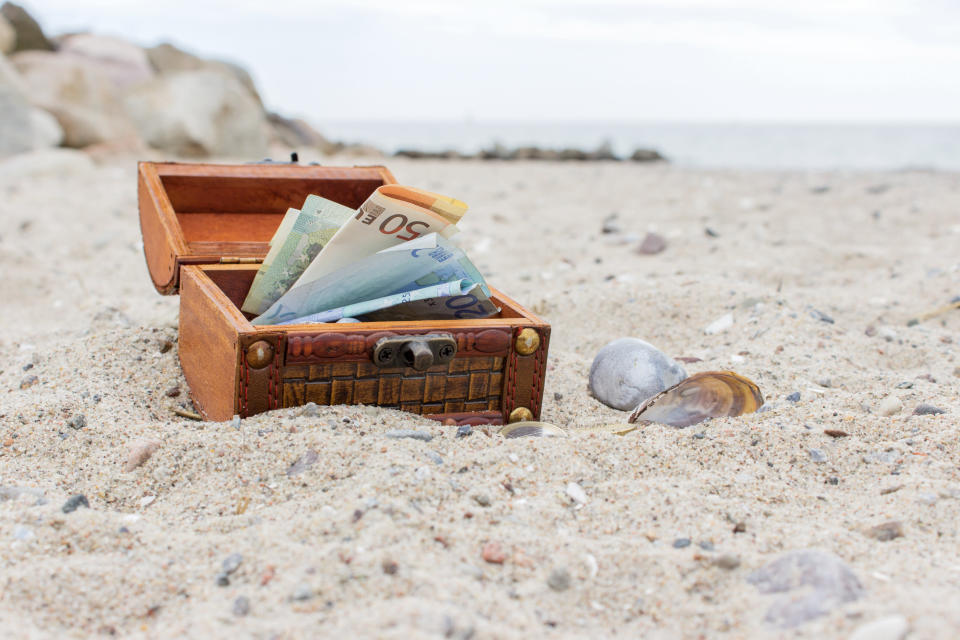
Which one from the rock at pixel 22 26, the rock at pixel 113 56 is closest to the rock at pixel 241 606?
the rock at pixel 22 26

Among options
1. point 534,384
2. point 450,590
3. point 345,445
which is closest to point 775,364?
point 534,384

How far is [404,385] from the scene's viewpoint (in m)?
2.16

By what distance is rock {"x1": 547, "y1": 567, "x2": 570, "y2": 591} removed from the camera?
1.50m

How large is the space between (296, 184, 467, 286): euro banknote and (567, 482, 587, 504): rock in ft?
2.52

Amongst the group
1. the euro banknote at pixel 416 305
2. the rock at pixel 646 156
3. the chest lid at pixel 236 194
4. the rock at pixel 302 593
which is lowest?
the rock at pixel 302 593

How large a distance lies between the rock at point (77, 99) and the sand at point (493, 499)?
6.87m

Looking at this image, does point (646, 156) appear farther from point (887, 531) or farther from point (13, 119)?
point (887, 531)

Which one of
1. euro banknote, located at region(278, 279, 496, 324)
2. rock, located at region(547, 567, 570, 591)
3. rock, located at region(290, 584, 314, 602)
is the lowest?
rock, located at region(290, 584, 314, 602)

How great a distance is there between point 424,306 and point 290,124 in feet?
46.4

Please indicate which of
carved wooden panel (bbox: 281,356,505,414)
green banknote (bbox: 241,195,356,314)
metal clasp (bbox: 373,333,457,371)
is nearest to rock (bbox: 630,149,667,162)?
green banknote (bbox: 241,195,356,314)

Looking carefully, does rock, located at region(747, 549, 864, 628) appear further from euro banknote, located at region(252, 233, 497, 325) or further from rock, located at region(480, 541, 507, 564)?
euro banknote, located at region(252, 233, 497, 325)

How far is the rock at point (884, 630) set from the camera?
4.04ft

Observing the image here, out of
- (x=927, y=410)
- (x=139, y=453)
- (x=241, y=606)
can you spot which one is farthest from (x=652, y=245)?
(x=241, y=606)

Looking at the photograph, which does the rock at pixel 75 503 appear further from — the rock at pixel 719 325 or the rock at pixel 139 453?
the rock at pixel 719 325
